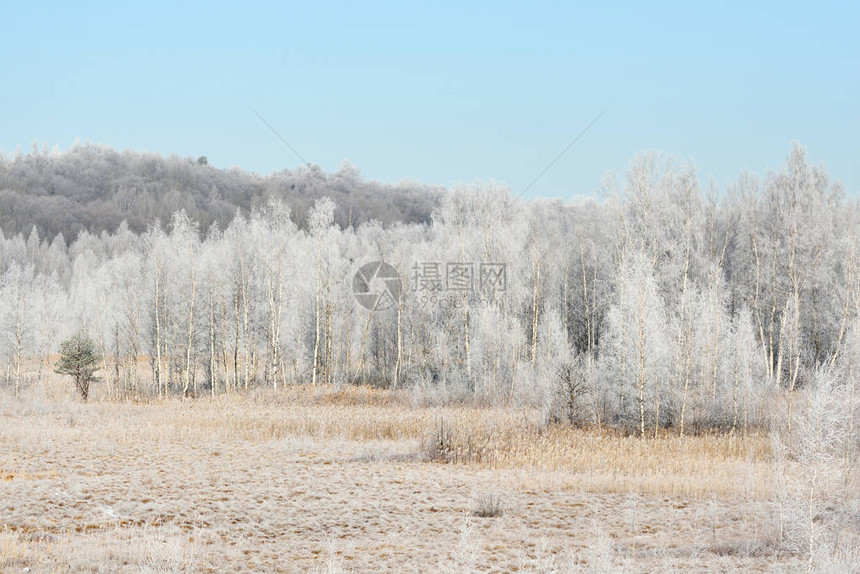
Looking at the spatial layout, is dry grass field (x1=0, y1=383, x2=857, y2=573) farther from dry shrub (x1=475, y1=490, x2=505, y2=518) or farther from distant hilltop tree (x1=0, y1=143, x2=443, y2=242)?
distant hilltop tree (x1=0, y1=143, x2=443, y2=242)

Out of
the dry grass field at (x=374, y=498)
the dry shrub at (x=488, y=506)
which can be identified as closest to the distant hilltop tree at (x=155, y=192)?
the dry grass field at (x=374, y=498)

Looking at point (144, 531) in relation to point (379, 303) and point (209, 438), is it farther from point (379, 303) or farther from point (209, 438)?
point (379, 303)

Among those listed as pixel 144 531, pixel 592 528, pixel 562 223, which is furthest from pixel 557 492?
pixel 562 223

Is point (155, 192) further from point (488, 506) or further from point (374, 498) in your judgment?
point (488, 506)

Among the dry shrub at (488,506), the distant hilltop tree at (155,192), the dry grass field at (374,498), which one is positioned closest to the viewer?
the dry grass field at (374,498)

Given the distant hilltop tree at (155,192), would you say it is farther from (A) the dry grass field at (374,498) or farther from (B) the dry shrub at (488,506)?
(B) the dry shrub at (488,506)

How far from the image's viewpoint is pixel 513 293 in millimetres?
35750

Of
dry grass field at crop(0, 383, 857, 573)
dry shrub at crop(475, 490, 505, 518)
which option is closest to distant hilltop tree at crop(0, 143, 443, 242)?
dry grass field at crop(0, 383, 857, 573)

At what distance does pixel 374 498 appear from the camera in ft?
42.3

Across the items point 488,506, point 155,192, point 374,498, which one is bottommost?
point 374,498

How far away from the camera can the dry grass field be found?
914cm

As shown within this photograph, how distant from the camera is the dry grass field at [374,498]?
9141 millimetres

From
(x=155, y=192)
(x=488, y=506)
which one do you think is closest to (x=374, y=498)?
(x=488, y=506)

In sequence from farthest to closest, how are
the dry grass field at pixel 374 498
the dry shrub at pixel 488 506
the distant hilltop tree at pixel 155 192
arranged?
the distant hilltop tree at pixel 155 192 → the dry shrub at pixel 488 506 → the dry grass field at pixel 374 498
